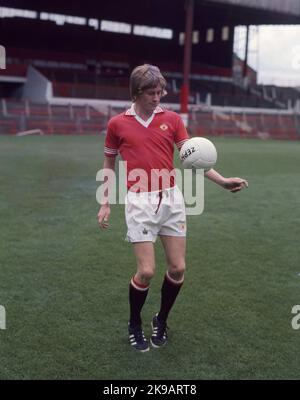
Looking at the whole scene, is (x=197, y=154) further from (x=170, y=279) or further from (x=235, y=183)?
(x=170, y=279)

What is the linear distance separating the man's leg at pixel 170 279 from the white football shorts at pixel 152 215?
0.24 ft

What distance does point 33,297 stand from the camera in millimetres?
4633

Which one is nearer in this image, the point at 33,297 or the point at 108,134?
the point at 108,134

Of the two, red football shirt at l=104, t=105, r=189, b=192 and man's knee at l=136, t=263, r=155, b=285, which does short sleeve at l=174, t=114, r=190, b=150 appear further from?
man's knee at l=136, t=263, r=155, b=285

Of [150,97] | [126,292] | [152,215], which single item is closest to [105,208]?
[152,215]

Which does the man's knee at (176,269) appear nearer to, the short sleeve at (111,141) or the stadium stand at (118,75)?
the short sleeve at (111,141)

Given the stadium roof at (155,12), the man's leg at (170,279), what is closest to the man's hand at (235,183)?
the man's leg at (170,279)

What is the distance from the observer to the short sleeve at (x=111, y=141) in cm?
368

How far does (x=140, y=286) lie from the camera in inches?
148

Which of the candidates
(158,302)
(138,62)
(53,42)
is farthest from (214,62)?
(158,302)

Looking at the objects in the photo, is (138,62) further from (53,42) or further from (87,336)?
(87,336)

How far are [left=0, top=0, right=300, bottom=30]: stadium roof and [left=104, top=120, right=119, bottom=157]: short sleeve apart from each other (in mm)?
31402

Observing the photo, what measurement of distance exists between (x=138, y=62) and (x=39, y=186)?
35.0m

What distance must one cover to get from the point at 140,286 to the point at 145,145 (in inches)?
39.8
